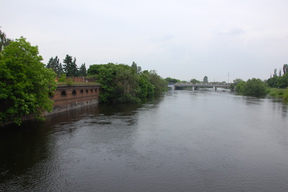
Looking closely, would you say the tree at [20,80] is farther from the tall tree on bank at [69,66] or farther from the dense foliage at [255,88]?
the dense foliage at [255,88]

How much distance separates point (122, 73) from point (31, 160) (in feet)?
120

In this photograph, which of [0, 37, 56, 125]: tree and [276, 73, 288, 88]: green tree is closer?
[0, 37, 56, 125]: tree

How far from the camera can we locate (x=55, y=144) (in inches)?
741

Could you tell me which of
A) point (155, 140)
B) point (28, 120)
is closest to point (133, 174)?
point (155, 140)

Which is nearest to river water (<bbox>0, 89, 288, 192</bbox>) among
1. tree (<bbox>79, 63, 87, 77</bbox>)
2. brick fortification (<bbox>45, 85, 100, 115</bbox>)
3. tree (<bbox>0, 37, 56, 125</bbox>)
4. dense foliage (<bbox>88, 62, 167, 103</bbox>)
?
tree (<bbox>0, 37, 56, 125</bbox>)

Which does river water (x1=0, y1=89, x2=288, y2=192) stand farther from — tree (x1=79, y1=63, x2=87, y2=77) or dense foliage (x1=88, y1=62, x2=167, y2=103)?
tree (x1=79, y1=63, x2=87, y2=77)

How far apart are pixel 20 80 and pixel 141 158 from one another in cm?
1518

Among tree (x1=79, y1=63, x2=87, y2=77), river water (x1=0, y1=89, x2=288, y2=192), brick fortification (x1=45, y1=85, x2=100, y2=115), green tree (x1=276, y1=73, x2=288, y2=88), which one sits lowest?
river water (x1=0, y1=89, x2=288, y2=192)

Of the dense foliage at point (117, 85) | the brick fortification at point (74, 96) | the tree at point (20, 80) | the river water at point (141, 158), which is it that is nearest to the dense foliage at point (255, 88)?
the dense foliage at point (117, 85)

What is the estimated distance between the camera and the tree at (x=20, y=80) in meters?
20.4

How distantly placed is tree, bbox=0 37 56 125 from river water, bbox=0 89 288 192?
2781mm

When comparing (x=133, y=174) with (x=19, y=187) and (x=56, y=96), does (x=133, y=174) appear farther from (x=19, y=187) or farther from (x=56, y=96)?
(x=56, y=96)

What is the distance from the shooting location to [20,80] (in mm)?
21281

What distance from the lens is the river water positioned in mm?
12359
